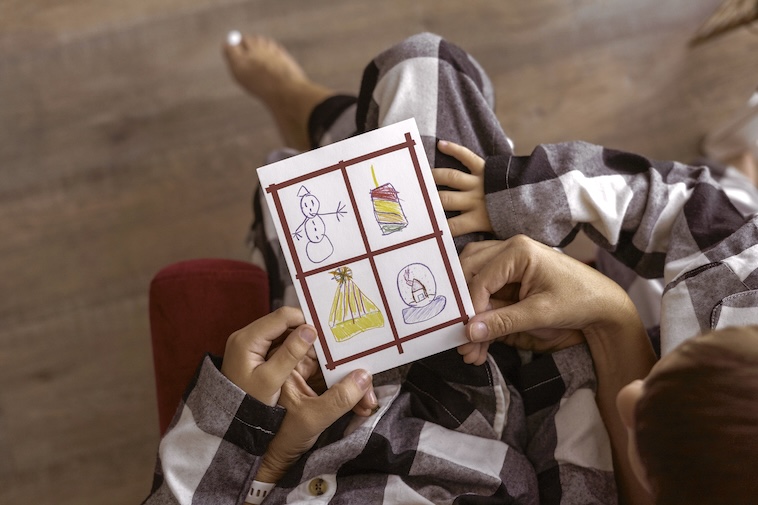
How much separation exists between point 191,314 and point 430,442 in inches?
13.2

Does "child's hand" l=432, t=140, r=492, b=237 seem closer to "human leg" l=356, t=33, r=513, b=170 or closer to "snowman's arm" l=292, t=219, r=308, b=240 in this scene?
"human leg" l=356, t=33, r=513, b=170

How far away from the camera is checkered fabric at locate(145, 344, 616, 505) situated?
0.69 meters

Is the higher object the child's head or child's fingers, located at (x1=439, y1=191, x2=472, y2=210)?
child's fingers, located at (x1=439, y1=191, x2=472, y2=210)

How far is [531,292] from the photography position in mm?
726

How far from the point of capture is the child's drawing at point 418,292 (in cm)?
72

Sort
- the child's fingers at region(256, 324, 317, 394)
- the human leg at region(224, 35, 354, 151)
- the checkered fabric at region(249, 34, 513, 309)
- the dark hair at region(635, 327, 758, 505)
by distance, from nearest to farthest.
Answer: the dark hair at region(635, 327, 758, 505)
the child's fingers at region(256, 324, 317, 394)
the checkered fabric at region(249, 34, 513, 309)
the human leg at region(224, 35, 354, 151)

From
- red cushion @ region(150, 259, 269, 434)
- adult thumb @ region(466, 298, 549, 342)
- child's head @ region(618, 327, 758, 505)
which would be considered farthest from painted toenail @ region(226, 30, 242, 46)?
child's head @ region(618, 327, 758, 505)

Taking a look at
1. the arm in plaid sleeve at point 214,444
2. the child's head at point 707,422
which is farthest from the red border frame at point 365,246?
the child's head at point 707,422

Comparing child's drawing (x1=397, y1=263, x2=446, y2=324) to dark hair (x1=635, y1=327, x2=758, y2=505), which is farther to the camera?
child's drawing (x1=397, y1=263, x2=446, y2=324)

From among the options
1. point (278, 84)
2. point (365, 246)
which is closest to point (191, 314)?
point (365, 246)

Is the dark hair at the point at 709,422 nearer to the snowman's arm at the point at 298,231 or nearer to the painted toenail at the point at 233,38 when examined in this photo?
the snowman's arm at the point at 298,231

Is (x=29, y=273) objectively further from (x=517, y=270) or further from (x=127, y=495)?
(x=517, y=270)

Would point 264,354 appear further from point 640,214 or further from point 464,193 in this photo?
point 640,214

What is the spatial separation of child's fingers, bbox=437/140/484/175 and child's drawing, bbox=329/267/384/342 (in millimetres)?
193
